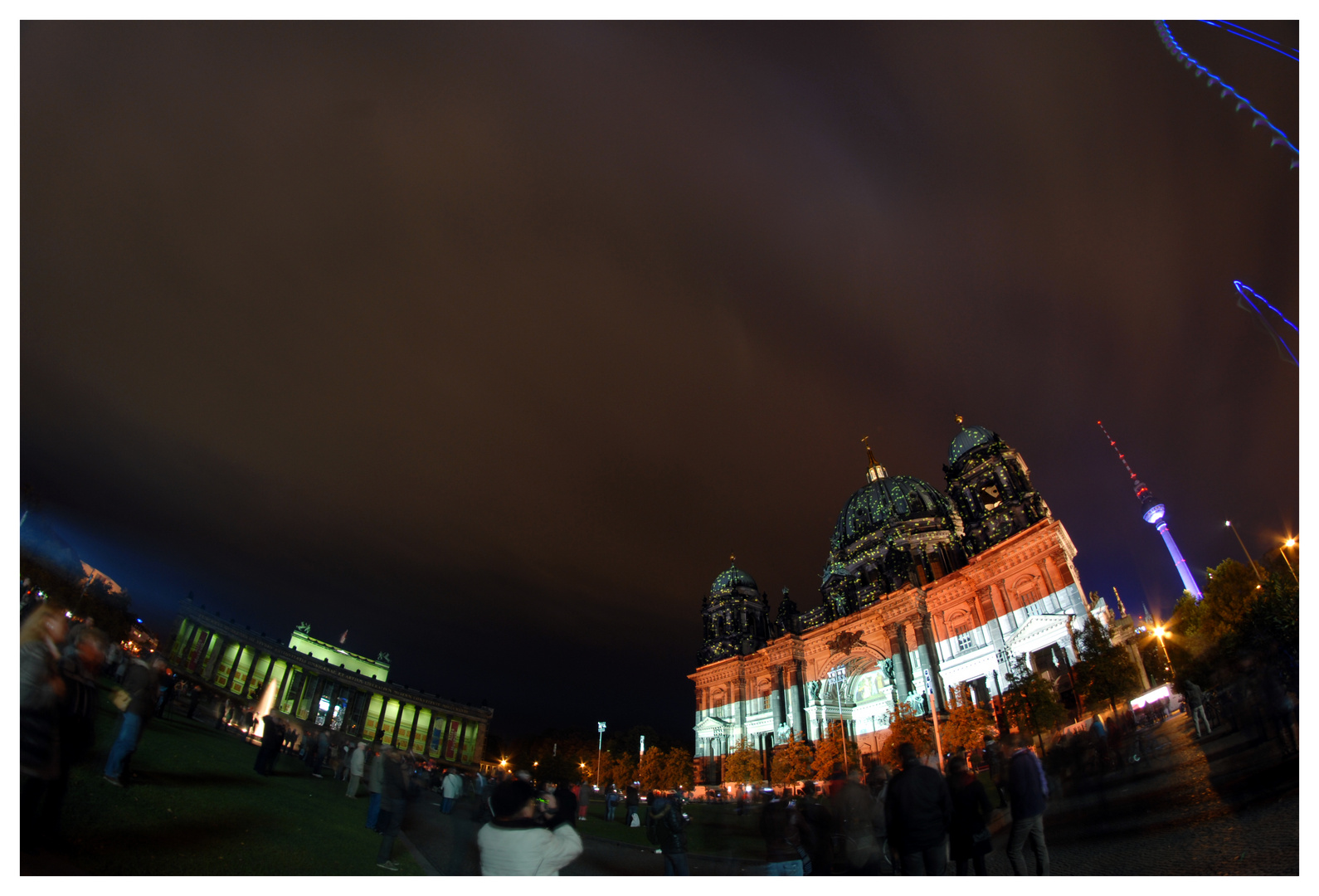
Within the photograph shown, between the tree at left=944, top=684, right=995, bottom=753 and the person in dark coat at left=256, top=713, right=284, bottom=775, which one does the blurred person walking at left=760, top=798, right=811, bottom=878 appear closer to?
the person in dark coat at left=256, top=713, right=284, bottom=775

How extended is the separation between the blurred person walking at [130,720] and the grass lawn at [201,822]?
8.6 inches

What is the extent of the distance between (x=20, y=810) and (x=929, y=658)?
55193 mm

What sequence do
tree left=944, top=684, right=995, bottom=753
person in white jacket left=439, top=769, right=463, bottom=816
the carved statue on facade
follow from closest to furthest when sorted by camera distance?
person in white jacket left=439, top=769, right=463, bottom=816, tree left=944, top=684, right=995, bottom=753, the carved statue on facade

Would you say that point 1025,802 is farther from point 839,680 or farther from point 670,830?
point 839,680

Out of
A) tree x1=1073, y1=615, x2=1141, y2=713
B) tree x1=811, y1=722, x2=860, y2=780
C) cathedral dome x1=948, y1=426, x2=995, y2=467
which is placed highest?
cathedral dome x1=948, y1=426, x2=995, y2=467

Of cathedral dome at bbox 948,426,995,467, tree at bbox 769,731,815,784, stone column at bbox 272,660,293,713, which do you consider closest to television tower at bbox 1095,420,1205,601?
cathedral dome at bbox 948,426,995,467

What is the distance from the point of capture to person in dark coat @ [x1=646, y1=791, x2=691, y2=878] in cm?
904

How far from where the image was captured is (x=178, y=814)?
780 centimetres

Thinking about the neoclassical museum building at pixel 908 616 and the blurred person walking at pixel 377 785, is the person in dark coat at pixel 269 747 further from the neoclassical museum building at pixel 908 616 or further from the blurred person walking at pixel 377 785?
the neoclassical museum building at pixel 908 616

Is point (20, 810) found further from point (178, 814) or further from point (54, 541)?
point (54, 541)

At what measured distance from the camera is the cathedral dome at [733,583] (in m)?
83.8

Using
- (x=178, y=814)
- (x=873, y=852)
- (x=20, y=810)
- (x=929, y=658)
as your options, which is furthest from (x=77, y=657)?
(x=929, y=658)

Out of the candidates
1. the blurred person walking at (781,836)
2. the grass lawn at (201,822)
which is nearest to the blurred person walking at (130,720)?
the grass lawn at (201,822)

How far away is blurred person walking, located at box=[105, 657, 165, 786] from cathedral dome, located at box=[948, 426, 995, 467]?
2512 inches
